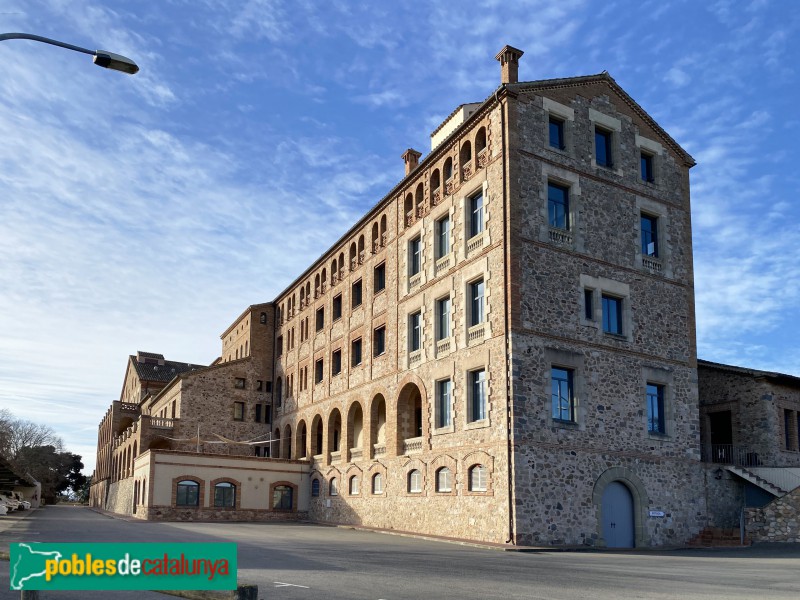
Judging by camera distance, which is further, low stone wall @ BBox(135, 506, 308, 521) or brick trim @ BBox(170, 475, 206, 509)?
brick trim @ BBox(170, 475, 206, 509)

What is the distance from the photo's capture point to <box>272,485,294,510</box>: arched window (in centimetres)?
4344

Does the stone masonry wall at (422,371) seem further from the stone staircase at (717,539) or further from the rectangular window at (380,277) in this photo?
the stone staircase at (717,539)

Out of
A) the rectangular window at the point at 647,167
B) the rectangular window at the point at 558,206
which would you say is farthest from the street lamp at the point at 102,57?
the rectangular window at the point at 647,167

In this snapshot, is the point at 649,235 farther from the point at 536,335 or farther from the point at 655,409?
the point at 536,335

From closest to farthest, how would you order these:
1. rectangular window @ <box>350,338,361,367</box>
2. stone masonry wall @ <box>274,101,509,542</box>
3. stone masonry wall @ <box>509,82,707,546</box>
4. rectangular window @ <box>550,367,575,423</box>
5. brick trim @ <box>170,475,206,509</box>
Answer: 1. stone masonry wall @ <box>509,82,707,546</box>
2. rectangular window @ <box>550,367,575,423</box>
3. stone masonry wall @ <box>274,101,509,542</box>
4. rectangular window @ <box>350,338,361,367</box>
5. brick trim @ <box>170,475,206,509</box>

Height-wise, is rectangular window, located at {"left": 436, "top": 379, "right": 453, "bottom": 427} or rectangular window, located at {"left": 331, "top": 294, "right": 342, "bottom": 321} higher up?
rectangular window, located at {"left": 331, "top": 294, "right": 342, "bottom": 321}

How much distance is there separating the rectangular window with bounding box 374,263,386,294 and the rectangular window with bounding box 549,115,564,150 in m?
11.2

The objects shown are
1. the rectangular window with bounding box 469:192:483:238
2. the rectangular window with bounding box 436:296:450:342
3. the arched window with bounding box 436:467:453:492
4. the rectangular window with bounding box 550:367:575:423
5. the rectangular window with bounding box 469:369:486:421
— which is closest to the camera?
the rectangular window with bounding box 550:367:575:423

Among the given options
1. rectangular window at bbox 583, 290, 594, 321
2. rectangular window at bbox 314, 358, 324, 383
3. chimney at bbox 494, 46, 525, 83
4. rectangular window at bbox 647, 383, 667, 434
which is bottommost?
rectangular window at bbox 647, 383, 667, 434

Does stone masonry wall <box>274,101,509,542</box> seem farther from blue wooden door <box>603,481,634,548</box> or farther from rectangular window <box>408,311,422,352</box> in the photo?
blue wooden door <box>603,481,634,548</box>

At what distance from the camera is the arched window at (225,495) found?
41.6 meters

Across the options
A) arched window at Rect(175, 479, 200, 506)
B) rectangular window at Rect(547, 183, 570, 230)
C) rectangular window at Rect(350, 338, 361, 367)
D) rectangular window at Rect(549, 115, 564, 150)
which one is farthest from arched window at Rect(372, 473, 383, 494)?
rectangular window at Rect(549, 115, 564, 150)

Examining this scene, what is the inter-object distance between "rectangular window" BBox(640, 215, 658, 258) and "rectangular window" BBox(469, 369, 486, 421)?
879 cm

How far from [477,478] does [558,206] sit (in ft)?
33.9
